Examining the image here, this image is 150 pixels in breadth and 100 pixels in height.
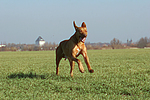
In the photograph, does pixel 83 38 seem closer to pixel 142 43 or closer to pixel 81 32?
pixel 81 32

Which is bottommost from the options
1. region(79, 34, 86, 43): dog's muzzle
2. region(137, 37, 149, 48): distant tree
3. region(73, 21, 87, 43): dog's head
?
region(79, 34, 86, 43): dog's muzzle

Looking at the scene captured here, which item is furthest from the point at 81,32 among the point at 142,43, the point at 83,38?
the point at 142,43

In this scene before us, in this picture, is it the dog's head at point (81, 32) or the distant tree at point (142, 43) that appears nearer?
the dog's head at point (81, 32)

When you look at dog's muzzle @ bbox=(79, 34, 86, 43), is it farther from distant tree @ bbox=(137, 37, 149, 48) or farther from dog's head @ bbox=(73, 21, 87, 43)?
distant tree @ bbox=(137, 37, 149, 48)

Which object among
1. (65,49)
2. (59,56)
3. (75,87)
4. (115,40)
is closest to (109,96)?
(75,87)

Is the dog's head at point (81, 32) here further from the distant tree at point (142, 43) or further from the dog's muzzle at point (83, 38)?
the distant tree at point (142, 43)

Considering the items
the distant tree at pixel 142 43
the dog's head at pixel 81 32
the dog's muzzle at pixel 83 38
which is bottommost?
the dog's muzzle at pixel 83 38

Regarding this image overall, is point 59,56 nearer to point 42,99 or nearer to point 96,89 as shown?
point 96,89

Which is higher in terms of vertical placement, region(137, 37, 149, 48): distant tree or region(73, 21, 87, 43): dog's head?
region(137, 37, 149, 48): distant tree

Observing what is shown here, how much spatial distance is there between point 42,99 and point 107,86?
2371mm

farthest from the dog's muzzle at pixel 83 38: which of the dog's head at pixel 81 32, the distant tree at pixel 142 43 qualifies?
the distant tree at pixel 142 43

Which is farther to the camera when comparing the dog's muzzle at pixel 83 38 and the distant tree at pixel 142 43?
the distant tree at pixel 142 43

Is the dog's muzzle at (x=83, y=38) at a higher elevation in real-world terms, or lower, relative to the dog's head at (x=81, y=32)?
lower

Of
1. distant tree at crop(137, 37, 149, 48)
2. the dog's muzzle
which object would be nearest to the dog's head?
the dog's muzzle
